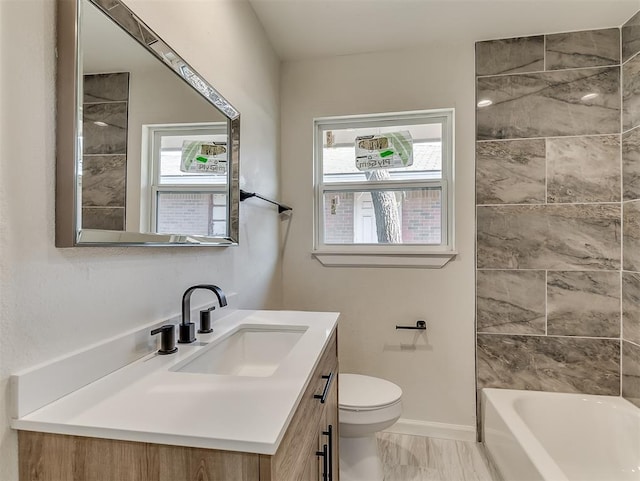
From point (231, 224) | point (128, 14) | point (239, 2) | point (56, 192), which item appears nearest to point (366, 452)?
point (231, 224)

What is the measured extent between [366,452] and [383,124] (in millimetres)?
1974

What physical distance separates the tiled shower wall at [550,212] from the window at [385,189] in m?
0.25

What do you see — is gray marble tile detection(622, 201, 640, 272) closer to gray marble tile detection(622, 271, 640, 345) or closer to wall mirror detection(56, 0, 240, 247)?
gray marble tile detection(622, 271, 640, 345)

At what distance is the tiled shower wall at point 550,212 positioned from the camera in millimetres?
2023

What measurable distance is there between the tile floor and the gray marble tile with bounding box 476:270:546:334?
721 mm

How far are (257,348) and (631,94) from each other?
243 cm

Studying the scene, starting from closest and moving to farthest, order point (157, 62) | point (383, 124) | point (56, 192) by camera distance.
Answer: point (56, 192)
point (157, 62)
point (383, 124)

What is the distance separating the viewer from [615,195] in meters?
2.00

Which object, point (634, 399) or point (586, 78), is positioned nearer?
point (634, 399)

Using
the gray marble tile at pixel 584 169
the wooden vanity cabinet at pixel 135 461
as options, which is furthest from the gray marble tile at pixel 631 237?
the wooden vanity cabinet at pixel 135 461

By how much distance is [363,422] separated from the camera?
162cm

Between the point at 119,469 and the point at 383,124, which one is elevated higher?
the point at 383,124

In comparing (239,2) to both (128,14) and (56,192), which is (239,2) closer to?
(128,14)

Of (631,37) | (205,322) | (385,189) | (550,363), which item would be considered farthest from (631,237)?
(205,322)
